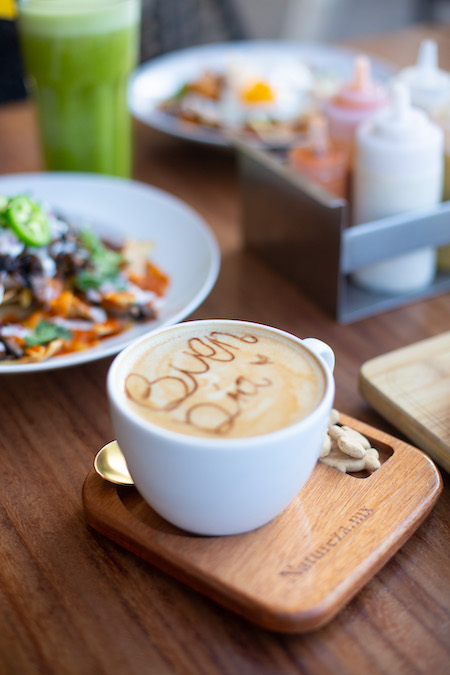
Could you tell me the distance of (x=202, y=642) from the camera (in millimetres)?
506

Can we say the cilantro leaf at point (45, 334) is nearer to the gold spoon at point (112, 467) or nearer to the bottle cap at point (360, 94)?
the gold spoon at point (112, 467)

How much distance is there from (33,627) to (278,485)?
21cm

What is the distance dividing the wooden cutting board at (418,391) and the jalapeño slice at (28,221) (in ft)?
1.40

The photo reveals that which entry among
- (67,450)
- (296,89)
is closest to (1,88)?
(296,89)

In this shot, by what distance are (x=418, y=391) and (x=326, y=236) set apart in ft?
0.84

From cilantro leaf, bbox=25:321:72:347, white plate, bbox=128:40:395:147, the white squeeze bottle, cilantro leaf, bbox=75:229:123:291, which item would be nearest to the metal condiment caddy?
the white squeeze bottle

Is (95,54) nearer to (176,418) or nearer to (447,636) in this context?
(176,418)

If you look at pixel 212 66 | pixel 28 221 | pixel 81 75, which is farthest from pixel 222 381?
pixel 212 66

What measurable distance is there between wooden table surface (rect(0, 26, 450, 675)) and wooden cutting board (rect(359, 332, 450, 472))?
0.03 m

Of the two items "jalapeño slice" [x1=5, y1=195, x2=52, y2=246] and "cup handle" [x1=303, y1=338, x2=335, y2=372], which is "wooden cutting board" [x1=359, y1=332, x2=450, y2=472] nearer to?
"cup handle" [x1=303, y1=338, x2=335, y2=372]

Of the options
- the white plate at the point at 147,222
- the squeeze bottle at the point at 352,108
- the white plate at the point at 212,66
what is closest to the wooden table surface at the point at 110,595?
the white plate at the point at 147,222

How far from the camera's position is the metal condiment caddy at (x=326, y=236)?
88 cm

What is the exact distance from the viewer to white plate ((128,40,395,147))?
150 centimetres

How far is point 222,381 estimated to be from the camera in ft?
1.76
